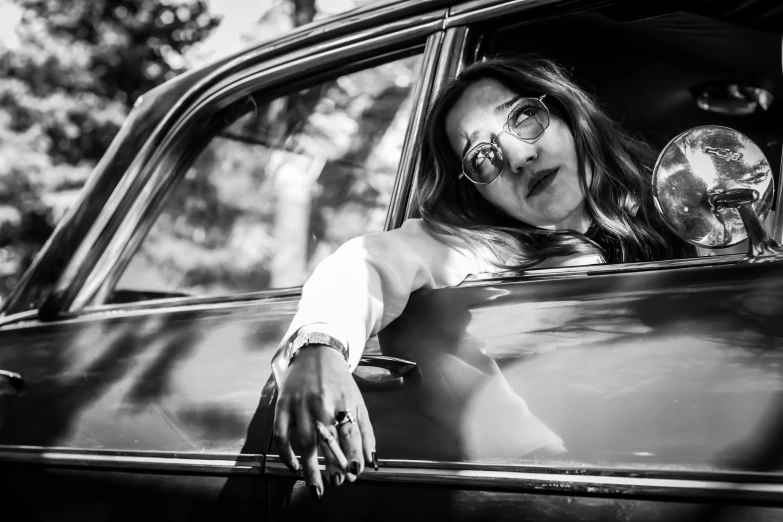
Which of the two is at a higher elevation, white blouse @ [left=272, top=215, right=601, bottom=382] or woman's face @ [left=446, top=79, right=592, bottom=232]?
woman's face @ [left=446, top=79, right=592, bottom=232]

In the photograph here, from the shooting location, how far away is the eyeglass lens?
67.7 inches

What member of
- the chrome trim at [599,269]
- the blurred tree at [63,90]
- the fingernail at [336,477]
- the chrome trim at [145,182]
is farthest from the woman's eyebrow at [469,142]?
the blurred tree at [63,90]

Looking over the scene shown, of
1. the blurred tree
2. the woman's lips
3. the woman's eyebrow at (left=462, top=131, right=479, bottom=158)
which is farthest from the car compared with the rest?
the blurred tree

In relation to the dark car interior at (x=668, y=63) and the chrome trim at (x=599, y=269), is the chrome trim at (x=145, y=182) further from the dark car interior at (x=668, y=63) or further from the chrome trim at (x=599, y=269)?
the chrome trim at (x=599, y=269)

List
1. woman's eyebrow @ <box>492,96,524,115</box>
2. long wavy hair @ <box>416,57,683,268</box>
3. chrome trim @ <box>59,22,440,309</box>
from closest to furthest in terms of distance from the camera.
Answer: long wavy hair @ <box>416,57,683,268</box> → woman's eyebrow @ <box>492,96,524,115</box> → chrome trim @ <box>59,22,440,309</box>

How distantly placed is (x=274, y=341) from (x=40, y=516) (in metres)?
0.73

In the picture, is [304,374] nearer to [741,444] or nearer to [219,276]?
[741,444]

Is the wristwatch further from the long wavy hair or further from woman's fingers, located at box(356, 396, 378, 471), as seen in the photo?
the long wavy hair

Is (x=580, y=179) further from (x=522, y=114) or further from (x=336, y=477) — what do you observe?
→ (x=336, y=477)

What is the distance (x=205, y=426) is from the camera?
164 cm

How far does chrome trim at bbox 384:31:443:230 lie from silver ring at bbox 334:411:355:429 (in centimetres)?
64

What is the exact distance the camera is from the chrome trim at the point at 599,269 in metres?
1.21

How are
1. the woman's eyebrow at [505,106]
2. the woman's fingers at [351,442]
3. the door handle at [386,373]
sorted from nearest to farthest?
the woman's fingers at [351,442] < the door handle at [386,373] < the woman's eyebrow at [505,106]

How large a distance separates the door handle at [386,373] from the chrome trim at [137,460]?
0.27 meters
